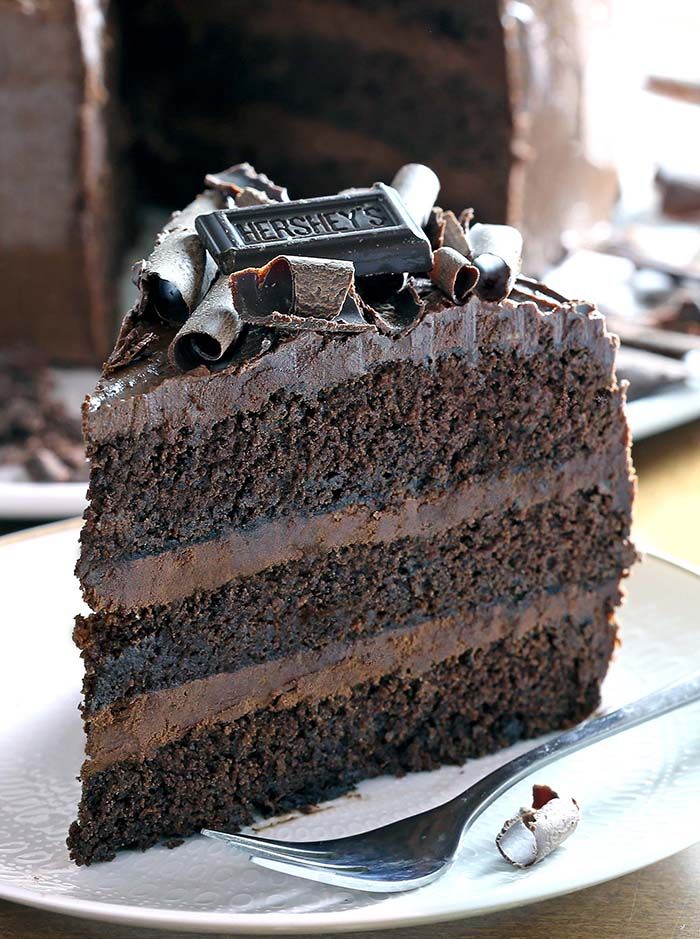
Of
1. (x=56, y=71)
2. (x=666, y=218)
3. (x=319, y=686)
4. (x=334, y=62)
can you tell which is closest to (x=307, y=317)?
(x=319, y=686)

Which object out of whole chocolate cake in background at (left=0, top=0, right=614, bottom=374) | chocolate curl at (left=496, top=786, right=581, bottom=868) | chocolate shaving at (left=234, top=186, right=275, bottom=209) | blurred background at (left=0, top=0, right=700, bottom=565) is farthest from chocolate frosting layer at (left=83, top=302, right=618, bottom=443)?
whole chocolate cake in background at (left=0, top=0, right=614, bottom=374)

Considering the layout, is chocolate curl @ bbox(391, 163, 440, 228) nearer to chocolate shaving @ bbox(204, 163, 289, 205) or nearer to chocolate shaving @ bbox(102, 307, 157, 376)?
chocolate shaving @ bbox(204, 163, 289, 205)

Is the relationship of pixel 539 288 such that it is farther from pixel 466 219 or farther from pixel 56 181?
pixel 56 181

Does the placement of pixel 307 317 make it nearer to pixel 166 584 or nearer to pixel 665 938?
pixel 166 584

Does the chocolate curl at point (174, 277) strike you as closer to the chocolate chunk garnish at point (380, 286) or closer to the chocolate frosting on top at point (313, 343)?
the chocolate frosting on top at point (313, 343)

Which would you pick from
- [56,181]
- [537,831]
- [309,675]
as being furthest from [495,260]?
[56,181]

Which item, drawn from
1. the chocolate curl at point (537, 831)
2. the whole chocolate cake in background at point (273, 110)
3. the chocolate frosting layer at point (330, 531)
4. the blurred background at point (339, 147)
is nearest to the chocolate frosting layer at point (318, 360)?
the chocolate frosting layer at point (330, 531)

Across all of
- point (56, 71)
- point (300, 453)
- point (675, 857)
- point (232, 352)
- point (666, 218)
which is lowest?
point (666, 218)
